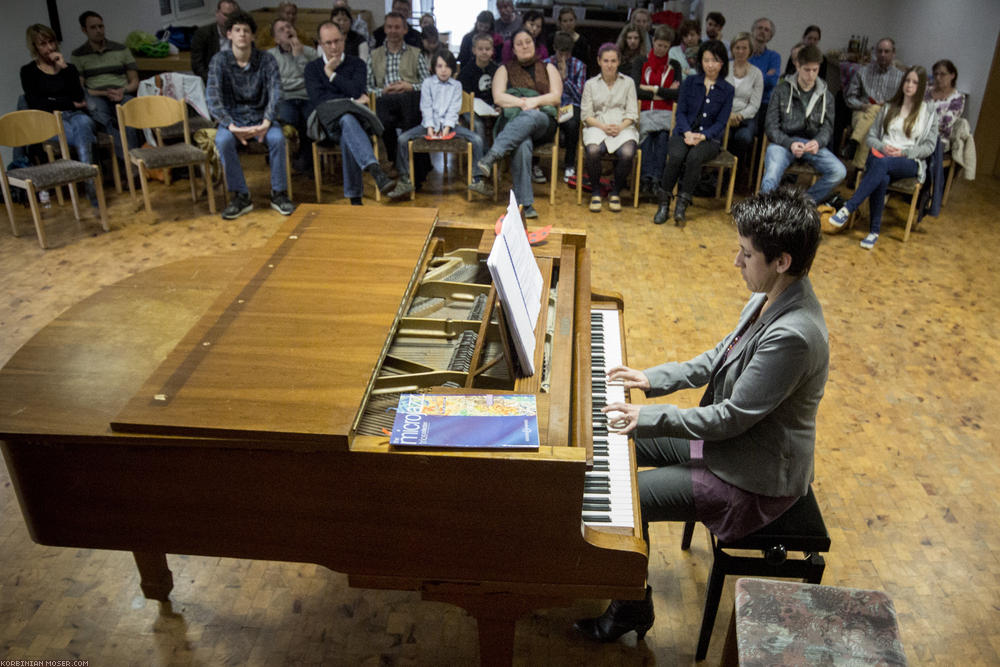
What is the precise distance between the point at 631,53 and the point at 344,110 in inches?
105

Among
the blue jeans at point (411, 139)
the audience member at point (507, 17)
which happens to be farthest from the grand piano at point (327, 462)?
the audience member at point (507, 17)

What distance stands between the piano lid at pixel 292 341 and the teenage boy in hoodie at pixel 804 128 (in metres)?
4.20

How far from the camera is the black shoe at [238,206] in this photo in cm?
592

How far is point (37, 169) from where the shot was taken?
17.5ft

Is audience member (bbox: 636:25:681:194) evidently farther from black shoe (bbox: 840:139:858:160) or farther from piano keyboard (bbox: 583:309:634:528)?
piano keyboard (bbox: 583:309:634:528)

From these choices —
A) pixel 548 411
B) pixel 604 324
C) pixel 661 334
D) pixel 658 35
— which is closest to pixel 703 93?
pixel 658 35

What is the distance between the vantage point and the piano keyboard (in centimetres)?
193

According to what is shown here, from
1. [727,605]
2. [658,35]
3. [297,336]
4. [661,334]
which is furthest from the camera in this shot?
[658,35]

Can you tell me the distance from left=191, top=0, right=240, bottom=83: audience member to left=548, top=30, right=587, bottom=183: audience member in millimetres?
2956

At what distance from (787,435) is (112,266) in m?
4.42

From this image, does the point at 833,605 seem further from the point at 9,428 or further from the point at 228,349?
the point at 9,428

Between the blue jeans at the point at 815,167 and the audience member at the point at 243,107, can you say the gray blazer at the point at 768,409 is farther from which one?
the audience member at the point at 243,107

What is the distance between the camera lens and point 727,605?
2.64 meters

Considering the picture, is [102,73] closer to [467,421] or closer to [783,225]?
[467,421]
